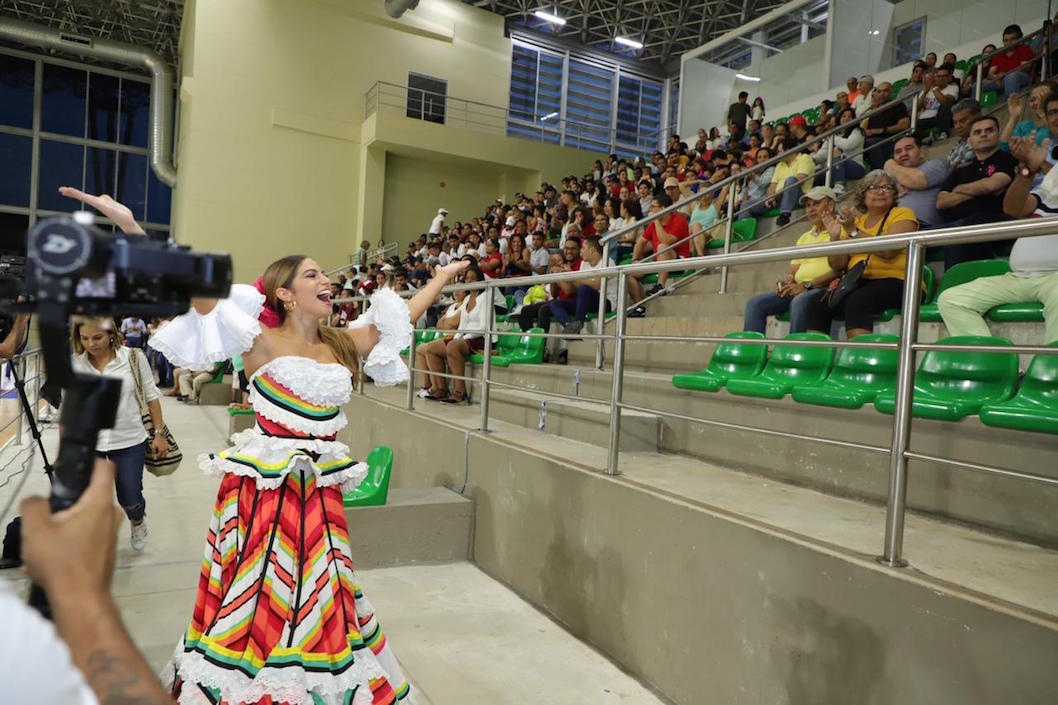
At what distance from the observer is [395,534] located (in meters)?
3.91

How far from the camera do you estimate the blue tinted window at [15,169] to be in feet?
56.3

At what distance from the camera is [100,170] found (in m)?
18.3

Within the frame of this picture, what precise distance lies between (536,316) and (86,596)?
18.6ft

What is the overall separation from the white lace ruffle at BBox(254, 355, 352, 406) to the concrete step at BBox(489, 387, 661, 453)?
55.2 inches

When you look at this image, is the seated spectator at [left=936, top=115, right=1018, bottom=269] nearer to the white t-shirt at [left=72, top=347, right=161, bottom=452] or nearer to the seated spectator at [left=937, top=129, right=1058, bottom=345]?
the seated spectator at [left=937, top=129, right=1058, bottom=345]

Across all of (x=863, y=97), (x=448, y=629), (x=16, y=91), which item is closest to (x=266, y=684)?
(x=448, y=629)

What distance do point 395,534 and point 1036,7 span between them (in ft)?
29.1

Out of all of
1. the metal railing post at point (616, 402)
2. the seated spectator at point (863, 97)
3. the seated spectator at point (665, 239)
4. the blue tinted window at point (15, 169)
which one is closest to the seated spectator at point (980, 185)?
the metal railing post at point (616, 402)

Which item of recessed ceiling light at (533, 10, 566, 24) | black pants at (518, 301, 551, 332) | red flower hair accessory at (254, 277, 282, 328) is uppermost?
recessed ceiling light at (533, 10, 566, 24)

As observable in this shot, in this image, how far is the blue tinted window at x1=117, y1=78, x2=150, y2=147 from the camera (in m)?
18.6

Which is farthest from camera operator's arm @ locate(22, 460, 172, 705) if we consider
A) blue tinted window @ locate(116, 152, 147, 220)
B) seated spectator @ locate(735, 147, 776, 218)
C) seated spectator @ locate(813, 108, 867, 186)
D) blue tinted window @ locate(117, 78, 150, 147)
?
blue tinted window @ locate(117, 78, 150, 147)

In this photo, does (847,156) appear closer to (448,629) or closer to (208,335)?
(448,629)

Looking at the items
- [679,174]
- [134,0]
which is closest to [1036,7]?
[679,174]

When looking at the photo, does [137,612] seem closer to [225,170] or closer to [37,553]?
[37,553]
